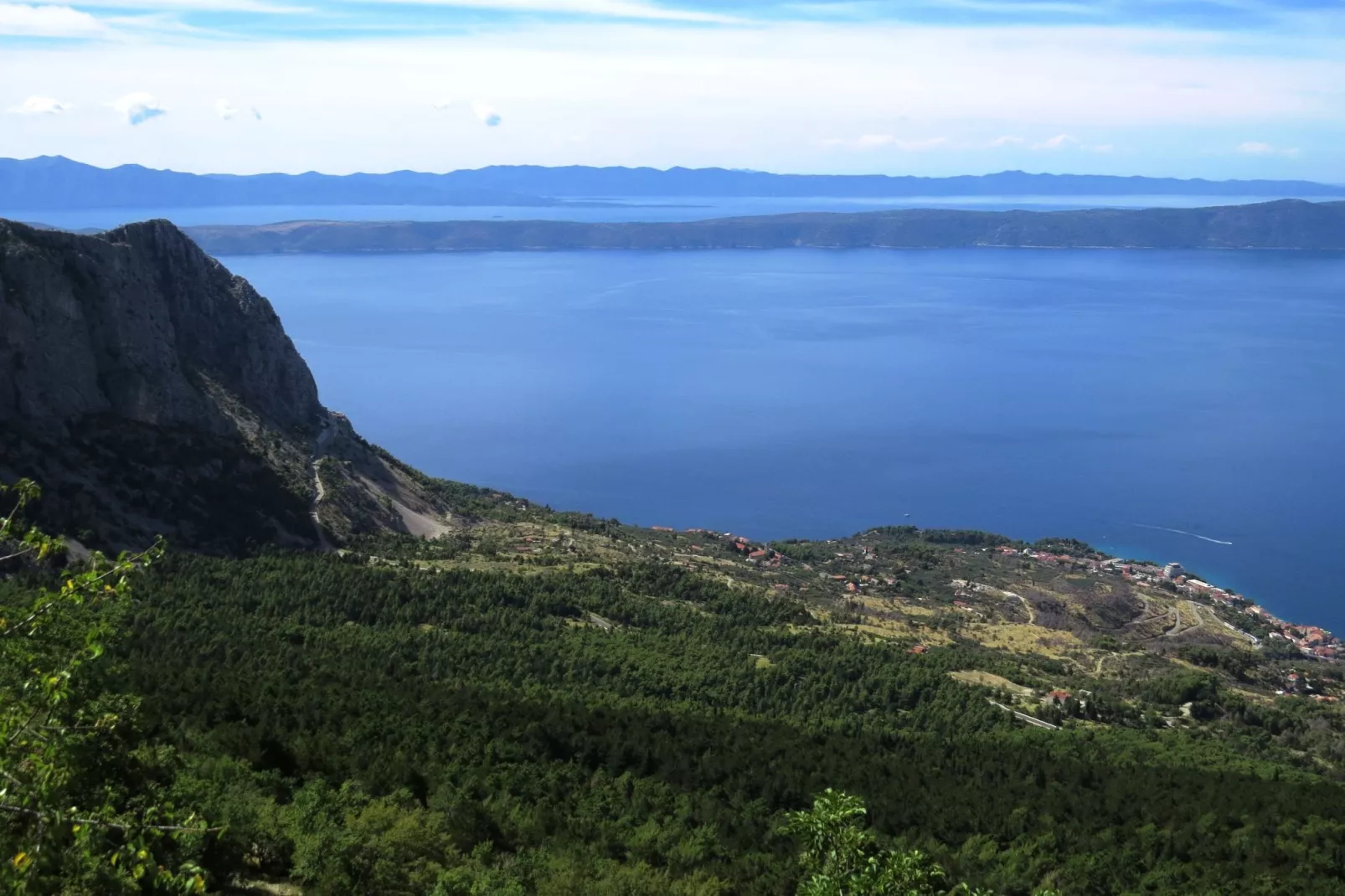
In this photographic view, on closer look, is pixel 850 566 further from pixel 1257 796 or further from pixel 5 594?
pixel 5 594

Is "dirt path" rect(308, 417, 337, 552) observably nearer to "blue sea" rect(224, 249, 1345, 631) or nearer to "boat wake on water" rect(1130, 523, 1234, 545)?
"blue sea" rect(224, 249, 1345, 631)

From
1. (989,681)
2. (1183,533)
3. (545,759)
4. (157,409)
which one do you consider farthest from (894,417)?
(545,759)

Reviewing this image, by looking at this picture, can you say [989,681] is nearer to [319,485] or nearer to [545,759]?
[545,759]

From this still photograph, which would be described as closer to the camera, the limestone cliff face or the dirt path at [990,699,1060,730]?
the dirt path at [990,699,1060,730]

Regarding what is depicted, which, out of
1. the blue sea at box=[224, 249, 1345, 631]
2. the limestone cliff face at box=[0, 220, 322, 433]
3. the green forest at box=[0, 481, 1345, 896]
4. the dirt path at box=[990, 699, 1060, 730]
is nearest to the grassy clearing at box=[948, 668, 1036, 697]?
the green forest at box=[0, 481, 1345, 896]

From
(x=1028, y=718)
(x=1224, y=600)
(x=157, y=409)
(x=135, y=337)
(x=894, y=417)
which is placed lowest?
(x=1224, y=600)

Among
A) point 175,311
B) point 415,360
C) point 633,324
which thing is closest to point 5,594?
point 175,311

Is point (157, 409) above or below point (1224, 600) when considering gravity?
above
